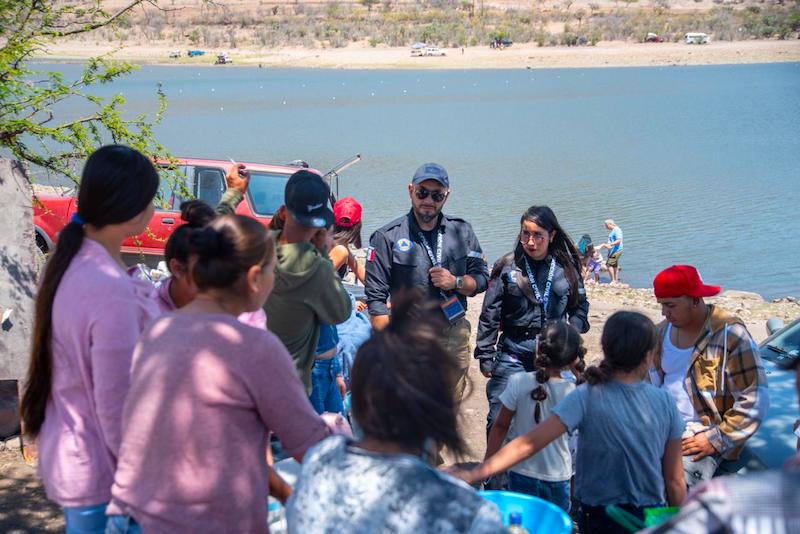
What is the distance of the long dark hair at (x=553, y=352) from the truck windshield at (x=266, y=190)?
7.86 m

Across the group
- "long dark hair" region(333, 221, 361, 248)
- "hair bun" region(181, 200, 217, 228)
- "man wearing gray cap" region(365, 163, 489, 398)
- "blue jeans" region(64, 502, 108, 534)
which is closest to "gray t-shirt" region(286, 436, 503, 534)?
"blue jeans" region(64, 502, 108, 534)

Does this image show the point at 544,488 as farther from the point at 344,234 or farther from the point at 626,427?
the point at 344,234

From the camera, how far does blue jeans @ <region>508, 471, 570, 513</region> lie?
4.29 m

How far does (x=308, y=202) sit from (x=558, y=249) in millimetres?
2042

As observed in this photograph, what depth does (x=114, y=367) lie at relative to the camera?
8.48 ft

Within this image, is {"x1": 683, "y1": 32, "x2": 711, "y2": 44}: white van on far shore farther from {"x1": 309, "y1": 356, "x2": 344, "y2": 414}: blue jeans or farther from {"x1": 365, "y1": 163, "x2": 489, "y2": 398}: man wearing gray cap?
{"x1": 309, "y1": 356, "x2": 344, "y2": 414}: blue jeans

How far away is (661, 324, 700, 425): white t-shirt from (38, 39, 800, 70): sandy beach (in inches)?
2724

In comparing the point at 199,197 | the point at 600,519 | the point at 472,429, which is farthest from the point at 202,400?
the point at 199,197

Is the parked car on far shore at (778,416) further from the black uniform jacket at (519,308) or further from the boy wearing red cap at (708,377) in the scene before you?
the black uniform jacket at (519,308)

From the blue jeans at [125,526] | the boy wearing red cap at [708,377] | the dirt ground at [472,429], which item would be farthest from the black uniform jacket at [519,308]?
the blue jeans at [125,526]

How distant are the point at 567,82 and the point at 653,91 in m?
8.67

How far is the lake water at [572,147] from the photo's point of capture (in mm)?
19280

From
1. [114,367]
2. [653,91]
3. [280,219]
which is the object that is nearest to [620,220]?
[280,219]

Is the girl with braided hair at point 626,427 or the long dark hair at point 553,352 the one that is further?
the long dark hair at point 553,352
